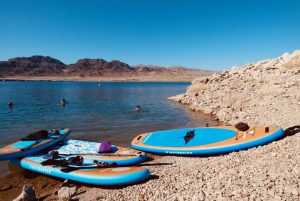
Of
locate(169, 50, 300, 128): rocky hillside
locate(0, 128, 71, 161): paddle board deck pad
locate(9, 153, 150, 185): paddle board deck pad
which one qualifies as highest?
locate(169, 50, 300, 128): rocky hillside

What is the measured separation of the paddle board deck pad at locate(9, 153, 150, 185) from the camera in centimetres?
599

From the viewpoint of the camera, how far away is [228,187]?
14.1 feet

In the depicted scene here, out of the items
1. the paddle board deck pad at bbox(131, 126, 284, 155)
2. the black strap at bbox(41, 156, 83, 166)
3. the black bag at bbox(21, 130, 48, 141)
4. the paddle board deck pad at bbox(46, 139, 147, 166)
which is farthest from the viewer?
the black bag at bbox(21, 130, 48, 141)

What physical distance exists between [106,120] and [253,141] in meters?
12.0

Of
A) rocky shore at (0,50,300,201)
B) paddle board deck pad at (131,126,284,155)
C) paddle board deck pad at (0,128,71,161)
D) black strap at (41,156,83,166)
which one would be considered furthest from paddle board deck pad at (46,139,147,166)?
paddle board deck pad at (131,126,284,155)

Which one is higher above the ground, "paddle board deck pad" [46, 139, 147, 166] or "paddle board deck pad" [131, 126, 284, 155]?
"paddle board deck pad" [131, 126, 284, 155]

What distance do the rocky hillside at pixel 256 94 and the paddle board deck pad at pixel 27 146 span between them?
1102 cm

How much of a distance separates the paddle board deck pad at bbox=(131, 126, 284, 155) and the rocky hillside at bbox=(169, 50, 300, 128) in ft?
8.71

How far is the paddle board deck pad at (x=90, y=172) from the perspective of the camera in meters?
5.99

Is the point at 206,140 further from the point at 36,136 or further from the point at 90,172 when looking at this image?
the point at 36,136

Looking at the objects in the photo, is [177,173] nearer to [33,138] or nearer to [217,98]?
[33,138]

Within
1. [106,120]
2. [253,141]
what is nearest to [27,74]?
[106,120]

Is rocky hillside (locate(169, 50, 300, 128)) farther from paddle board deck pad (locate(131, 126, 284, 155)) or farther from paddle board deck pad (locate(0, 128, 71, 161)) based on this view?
paddle board deck pad (locate(0, 128, 71, 161))

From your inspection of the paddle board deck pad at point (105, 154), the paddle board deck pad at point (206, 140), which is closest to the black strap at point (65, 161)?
the paddle board deck pad at point (105, 154)
